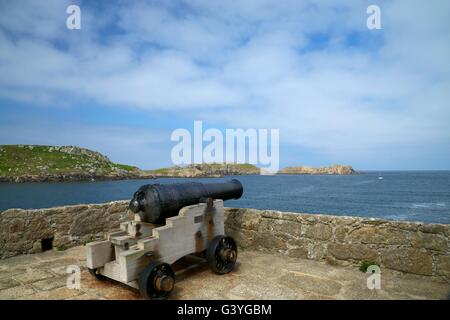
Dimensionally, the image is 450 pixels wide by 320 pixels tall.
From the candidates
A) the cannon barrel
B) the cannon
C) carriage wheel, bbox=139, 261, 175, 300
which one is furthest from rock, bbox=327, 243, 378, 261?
carriage wheel, bbox=139, 261, 175, 300

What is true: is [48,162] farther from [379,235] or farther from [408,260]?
[408,260]

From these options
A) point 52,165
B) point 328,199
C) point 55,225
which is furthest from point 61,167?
point 55,225

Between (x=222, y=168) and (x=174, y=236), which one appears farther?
(x=222, y=168)

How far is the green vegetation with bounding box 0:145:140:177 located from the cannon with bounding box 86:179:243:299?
364ft

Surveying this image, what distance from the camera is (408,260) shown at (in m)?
4.62

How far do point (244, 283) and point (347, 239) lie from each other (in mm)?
1889

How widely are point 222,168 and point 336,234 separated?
141059mm

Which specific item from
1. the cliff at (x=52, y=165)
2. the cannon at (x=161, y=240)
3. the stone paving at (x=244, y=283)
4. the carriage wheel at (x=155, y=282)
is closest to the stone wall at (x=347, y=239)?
the stone paving at (x=244, y=283)
